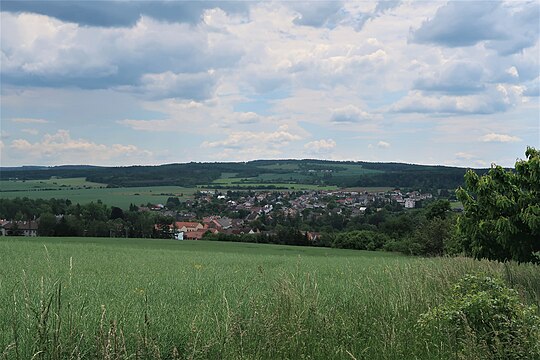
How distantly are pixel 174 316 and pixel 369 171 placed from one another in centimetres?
15979

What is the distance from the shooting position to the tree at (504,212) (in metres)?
12.6

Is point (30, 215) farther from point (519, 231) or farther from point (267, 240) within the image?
point (519, 231)

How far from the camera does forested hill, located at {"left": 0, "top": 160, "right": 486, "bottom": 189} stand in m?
151

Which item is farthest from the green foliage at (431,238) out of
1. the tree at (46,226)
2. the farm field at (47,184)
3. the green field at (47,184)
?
the farm field at (47,184)

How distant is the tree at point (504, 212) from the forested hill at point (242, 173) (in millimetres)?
126695

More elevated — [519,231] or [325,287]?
[519,231]

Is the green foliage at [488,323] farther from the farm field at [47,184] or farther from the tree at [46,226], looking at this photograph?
the farm field at [47,184]

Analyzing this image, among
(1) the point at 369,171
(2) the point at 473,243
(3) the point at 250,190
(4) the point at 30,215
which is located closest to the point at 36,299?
(2) the point at 473,243

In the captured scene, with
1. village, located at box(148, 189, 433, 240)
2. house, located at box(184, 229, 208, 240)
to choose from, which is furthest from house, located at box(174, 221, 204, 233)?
house, located at box(184, 229, 208, 240)

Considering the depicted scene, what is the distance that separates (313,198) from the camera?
5182 inches

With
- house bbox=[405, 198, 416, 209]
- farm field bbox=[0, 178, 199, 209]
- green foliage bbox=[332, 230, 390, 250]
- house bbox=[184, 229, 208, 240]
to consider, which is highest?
farm field bbox=[0, 178, 199, 209]

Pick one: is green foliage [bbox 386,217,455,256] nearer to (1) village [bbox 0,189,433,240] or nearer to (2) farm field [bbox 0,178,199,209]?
(1) village [bbox 0,189,433,240]

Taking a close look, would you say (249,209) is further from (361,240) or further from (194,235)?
(361,240)

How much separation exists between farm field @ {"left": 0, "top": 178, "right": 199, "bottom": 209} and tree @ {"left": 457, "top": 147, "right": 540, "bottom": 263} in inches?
4074
